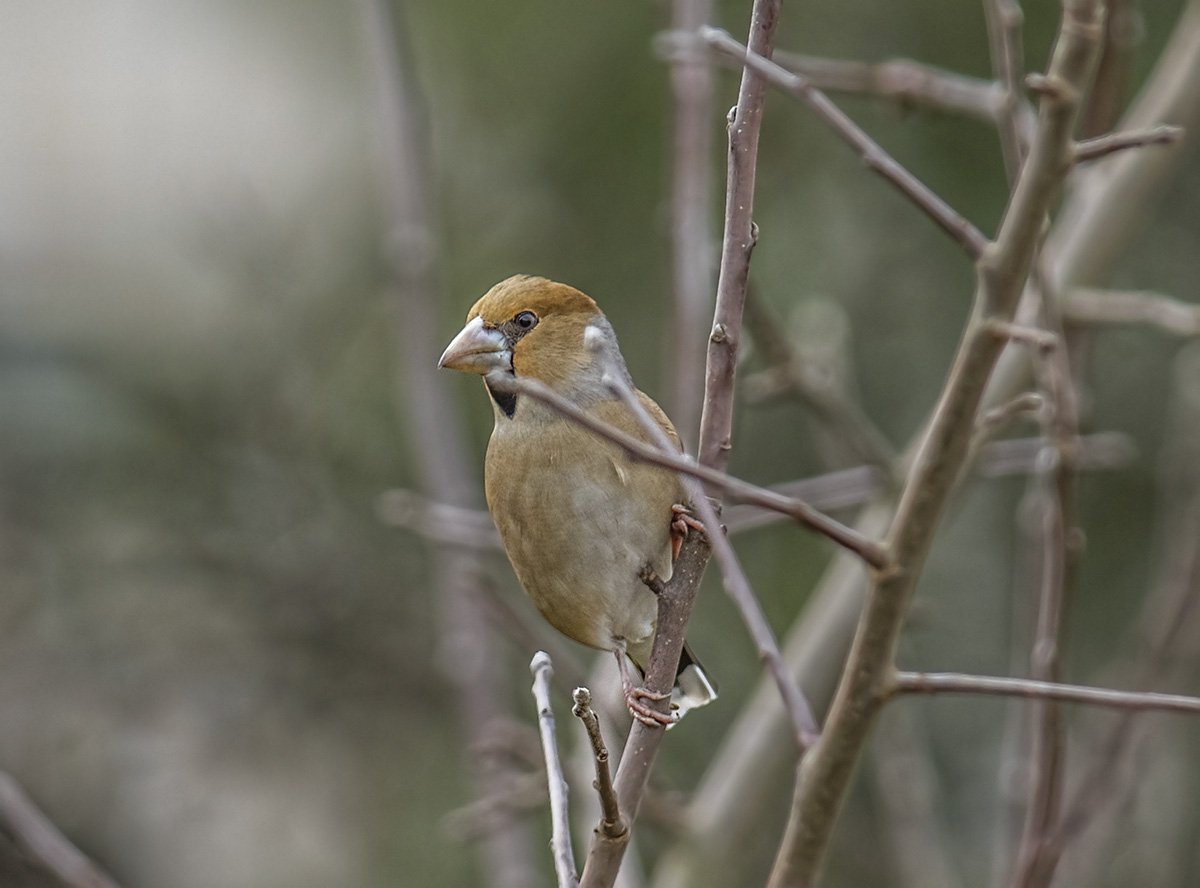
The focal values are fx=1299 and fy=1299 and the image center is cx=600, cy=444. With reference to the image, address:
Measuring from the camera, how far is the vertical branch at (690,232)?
9.86ft

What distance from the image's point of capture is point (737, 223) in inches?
63.2

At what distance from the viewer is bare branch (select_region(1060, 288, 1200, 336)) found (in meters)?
2.80

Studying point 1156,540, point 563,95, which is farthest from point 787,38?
point 1156,540

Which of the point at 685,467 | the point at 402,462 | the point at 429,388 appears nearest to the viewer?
the point at 685,467

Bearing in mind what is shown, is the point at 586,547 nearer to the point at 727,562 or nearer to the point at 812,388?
the point at 727,562

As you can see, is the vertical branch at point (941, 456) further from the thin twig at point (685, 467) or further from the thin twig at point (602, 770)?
the thin twig at point (602, 770)

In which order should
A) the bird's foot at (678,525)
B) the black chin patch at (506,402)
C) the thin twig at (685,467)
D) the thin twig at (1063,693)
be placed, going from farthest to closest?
1. the black chin patch at (506,402)
2. the bird's foot at (678,525)
3. the thin twig at (1063,693)
4. the thin twig at (685,467)

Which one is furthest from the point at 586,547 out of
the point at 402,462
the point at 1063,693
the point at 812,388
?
the point at 402,462

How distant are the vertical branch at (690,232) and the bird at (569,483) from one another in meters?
0.57

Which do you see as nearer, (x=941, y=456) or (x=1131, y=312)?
(x=941, y=456)

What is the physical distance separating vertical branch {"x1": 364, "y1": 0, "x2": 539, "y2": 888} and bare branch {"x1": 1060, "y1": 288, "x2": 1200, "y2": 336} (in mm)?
1618

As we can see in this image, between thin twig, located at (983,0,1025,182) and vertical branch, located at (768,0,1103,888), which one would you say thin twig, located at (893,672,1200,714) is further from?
thin twig, located at (983,0,1025,182)

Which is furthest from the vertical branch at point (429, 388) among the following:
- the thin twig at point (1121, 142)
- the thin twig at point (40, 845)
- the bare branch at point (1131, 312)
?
the thin twig at point (1121, 142)

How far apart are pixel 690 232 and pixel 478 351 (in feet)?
3.00
